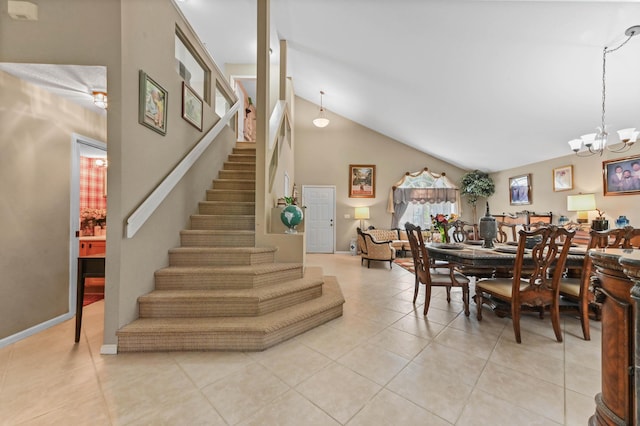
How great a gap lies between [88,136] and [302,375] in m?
3.22

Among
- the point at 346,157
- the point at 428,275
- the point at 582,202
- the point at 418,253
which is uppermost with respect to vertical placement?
the point at 346,157

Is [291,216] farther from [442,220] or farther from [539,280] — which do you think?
[539,280]

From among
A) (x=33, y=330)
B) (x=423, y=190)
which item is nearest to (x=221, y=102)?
(x=33, y=330)

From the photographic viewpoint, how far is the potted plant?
6.36 m

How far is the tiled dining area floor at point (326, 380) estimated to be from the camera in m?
1.26

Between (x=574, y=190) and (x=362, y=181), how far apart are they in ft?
14.7

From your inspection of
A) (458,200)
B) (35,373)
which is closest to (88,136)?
(35,373)

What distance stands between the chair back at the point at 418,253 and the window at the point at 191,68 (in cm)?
313

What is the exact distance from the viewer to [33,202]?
214cm

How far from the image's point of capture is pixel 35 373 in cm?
157

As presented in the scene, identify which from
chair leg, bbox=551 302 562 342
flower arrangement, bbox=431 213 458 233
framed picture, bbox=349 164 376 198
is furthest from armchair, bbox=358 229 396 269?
chair leg, bbox=551 302 562 342

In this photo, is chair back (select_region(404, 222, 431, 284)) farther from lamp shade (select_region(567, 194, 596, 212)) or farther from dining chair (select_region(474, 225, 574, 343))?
lamp shade (select_region(567, 194, 596, 212))

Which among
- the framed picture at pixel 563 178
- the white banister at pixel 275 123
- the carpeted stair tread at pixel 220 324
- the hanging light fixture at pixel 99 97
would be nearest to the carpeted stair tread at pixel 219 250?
the carpeted stair tread at pixel 220 324

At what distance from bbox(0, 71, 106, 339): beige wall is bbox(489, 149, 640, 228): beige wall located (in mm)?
7193
